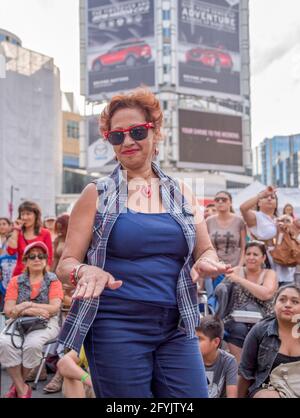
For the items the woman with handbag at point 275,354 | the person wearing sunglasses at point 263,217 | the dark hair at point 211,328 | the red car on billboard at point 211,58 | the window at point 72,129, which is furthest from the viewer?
the window at point 72,129

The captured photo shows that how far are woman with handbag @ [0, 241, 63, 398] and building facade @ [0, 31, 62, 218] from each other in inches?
1100

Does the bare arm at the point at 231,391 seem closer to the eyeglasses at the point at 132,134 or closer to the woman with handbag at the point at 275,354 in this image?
the woman with handbag at the point at 275,354

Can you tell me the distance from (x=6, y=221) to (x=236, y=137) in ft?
Answer: 82.2

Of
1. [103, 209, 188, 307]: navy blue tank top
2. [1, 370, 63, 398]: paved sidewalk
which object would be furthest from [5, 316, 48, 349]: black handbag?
[103, 209, 188, 307]: navy blue tank top

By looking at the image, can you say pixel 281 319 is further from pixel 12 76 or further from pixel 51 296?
pixel 12 76

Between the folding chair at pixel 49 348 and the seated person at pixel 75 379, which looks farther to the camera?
the folding chair at pixel 49 348

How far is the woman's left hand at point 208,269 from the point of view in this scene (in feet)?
5.75

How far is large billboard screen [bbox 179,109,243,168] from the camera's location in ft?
99.3

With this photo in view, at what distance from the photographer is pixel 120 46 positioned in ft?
107

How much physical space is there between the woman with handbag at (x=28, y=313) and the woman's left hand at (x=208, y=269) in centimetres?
295

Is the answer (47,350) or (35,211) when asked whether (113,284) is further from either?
(35,211)

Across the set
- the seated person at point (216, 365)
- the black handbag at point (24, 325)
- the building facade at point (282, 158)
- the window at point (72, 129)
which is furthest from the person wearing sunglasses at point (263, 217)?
the window at point (72, 129)

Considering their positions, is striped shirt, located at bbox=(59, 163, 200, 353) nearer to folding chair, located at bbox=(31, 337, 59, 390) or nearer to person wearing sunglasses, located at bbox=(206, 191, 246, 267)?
folding chair, located at bbox=(31, 337, 59, 390)

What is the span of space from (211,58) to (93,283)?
33041 millimetres
